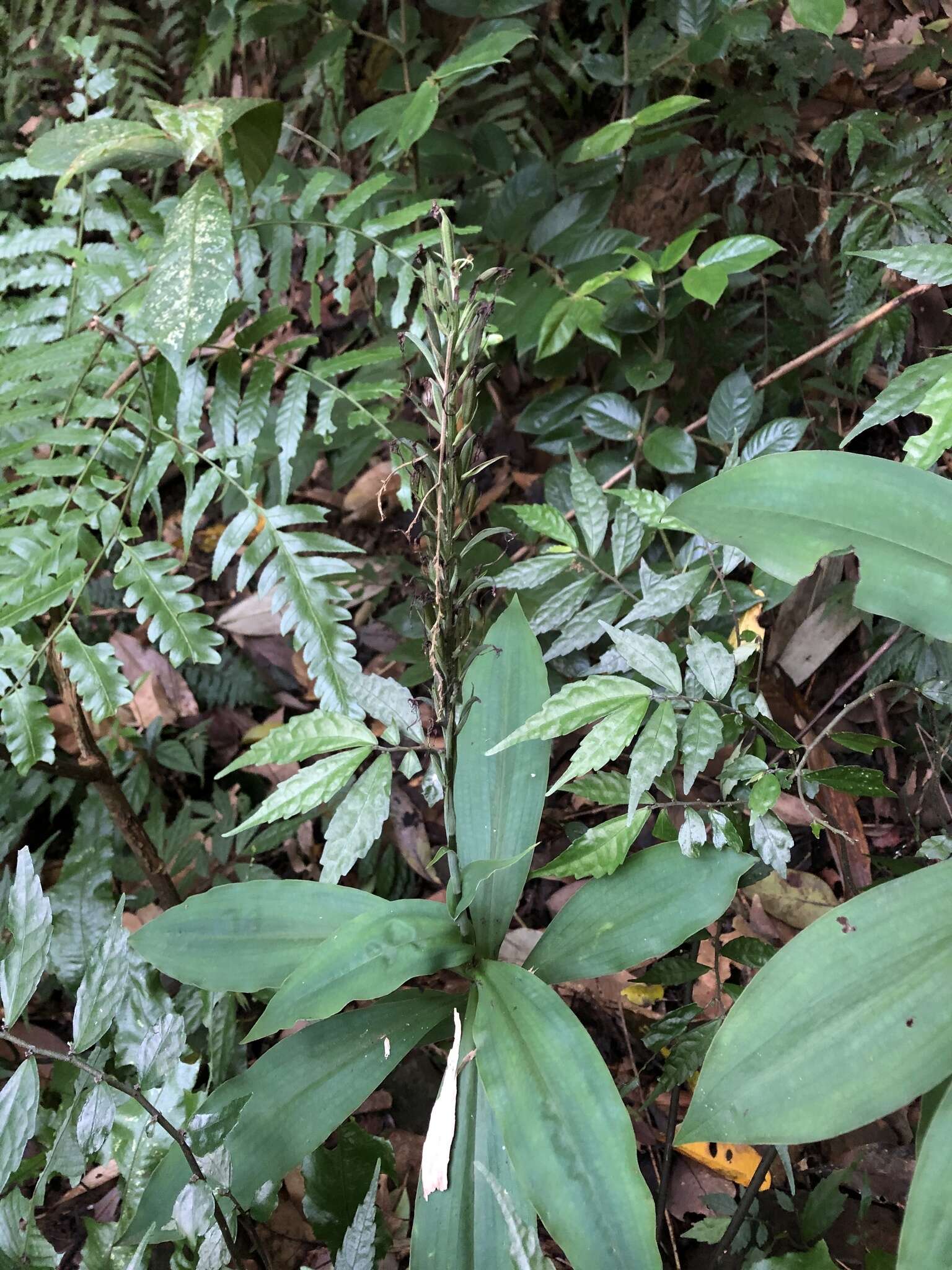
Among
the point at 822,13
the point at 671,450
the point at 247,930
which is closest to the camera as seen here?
the point at 247,930

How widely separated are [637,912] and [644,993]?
0.62 metres

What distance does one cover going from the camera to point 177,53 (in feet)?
7.80

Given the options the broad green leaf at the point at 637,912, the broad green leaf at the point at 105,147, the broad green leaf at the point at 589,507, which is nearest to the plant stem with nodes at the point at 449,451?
the broad green leaf at the point at 637,912

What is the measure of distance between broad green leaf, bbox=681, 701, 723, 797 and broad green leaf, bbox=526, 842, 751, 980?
0.31 ft

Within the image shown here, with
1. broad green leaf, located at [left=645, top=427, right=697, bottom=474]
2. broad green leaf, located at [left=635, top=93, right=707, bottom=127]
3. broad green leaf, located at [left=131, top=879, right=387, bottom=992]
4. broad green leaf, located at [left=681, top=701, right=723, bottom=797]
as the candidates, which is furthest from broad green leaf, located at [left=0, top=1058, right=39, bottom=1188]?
broad green leaf, located at [left=635, top=93, right=707, bottom=127]

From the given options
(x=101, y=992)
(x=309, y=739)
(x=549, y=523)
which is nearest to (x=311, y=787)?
(x=309, y=739)

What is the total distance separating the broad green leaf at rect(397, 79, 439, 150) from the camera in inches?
55.5

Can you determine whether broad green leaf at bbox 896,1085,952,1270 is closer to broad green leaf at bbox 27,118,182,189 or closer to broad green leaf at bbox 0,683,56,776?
broad green leaf at bbox 0,683,56,776

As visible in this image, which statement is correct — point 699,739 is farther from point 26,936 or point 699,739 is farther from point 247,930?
point 26,936

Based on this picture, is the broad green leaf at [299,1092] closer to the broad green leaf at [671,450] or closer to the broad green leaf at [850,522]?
the broad green leaf at [850,522]

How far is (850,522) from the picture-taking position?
802 millimetres

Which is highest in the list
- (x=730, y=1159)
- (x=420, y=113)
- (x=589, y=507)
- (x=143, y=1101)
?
(x=420, y=113)

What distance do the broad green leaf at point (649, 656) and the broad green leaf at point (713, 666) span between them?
3cm

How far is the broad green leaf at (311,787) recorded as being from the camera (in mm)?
953
